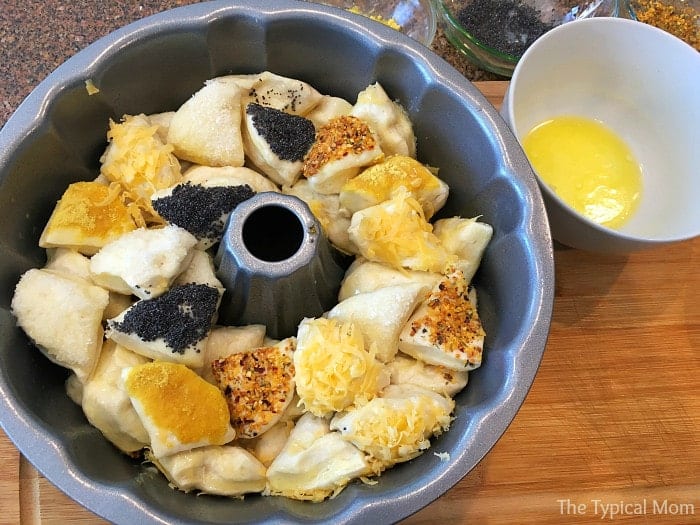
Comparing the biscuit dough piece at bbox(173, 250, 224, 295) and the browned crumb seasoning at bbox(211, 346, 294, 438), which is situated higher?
the biscuit dough piece at bbox(173, 250, 224, 295)

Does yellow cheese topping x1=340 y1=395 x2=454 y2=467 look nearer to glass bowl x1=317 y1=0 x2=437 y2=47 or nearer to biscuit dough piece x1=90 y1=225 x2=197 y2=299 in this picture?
biscuit dough piece x1=90 y1=225 x2=197 y2=299

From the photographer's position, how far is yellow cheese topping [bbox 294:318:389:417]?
846 millimetres

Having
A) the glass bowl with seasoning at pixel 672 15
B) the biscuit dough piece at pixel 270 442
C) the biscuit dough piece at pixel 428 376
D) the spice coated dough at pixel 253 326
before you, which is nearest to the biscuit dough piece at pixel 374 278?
the spice coated dough at pixel 253 326

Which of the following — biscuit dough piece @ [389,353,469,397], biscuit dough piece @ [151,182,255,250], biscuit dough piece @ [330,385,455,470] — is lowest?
biscuit dough piece @ [389,353,469,397]

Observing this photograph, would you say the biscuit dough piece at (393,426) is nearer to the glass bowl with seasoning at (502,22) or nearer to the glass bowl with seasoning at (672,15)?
the glass bowl with seasoning at (502,22)

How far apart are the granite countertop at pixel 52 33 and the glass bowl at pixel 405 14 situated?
0.14ft

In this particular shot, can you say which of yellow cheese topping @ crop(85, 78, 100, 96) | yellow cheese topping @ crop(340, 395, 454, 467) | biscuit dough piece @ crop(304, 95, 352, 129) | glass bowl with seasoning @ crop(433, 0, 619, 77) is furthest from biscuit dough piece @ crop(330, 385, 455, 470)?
glass bowl with seasoning @ crop(433, 0, 619, 77)

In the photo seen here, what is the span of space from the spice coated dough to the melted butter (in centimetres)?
29

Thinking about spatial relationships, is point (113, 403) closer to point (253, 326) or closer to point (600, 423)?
point (253, 326)

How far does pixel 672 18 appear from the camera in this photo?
147 centimetres

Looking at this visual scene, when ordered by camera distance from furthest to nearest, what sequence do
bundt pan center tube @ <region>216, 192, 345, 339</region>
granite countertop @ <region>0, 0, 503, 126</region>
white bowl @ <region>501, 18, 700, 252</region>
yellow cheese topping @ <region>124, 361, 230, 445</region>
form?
granite countertop @ <region>0, 0, 503, 126</region> → white bowl @ <region>501, 18, 700, 252</region> → bundt pan center tube @ <region>216, 192, 345, 339</region> → yellow cheese topping @ <region>124, 361, 230, 445</region>

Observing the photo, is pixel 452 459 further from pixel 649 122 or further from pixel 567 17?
pixel 567 17

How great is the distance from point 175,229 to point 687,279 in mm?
953

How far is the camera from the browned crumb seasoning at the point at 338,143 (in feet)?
3.21
